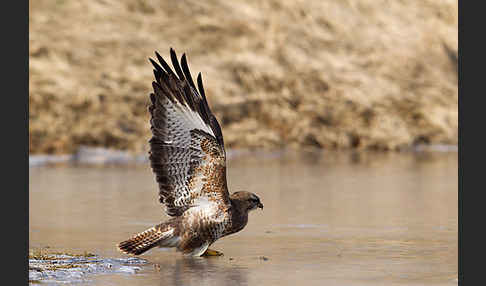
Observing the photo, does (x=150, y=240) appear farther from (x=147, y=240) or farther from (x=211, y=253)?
(x=211, y=253)

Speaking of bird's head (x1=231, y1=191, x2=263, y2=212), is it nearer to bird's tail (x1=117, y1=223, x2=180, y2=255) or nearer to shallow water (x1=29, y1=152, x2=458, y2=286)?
shallow water (x1=29, y1=152, x2=458, y2=286)

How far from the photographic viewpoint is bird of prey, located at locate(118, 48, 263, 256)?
8.00m

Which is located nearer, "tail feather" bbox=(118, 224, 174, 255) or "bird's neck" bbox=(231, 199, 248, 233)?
"tail feather" bbox=(118, 224, 174, 255)

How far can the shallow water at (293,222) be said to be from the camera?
287 inches

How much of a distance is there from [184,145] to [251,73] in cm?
1551

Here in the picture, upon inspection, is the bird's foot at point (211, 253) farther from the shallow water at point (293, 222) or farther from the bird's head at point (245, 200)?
the bird's head at point (245, 200)

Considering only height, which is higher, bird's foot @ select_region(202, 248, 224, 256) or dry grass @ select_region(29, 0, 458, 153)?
dry grass @ select_region(29, 0, 458, 153)

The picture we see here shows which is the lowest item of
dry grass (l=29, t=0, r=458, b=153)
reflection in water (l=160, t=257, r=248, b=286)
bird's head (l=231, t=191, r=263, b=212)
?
reflection in water (l=160, t=257, r=248, b=286)

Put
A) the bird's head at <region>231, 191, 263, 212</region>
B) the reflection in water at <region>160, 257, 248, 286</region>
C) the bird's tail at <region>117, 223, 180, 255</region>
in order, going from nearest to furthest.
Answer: the reflection in water at <region>160, 257, 248, 286</region>
the bird's tail at <region>117, 223, 180, 255</region>
the bird's head at <region>231, 191, 263, 212</region>

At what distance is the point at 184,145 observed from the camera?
8055mm

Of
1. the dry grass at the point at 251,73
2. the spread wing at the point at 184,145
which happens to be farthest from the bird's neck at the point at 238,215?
the dry grass at the point at 251,73

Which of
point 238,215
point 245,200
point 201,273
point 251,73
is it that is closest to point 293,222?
point 245,200

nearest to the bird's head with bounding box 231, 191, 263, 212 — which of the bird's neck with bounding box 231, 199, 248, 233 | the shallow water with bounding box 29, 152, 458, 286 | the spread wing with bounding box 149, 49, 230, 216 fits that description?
the bird's neck with bounding box 231, 199, 248, 233

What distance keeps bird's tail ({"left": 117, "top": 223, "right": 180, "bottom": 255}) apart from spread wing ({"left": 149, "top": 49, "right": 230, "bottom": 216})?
0.55ft
